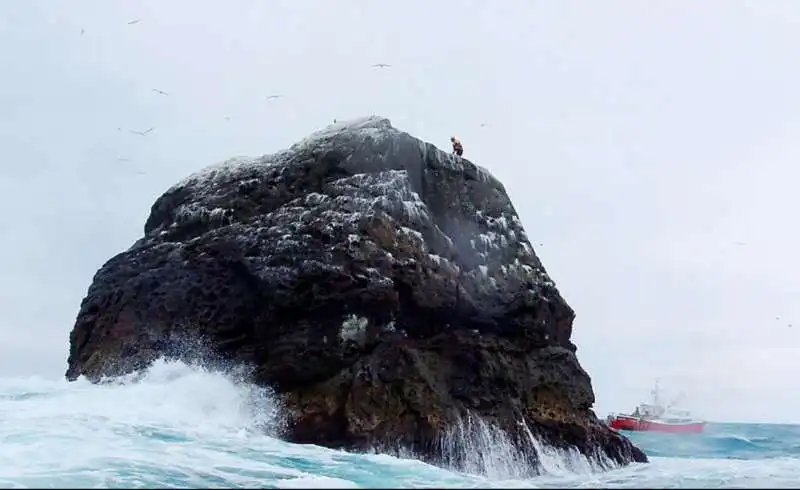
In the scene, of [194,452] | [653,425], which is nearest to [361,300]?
[194,452]

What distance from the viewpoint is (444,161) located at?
744 inches

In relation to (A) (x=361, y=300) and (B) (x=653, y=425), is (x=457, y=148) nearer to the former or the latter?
(A) (x=361, y=300)

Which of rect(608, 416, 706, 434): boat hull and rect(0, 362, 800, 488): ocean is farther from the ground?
rect(608, 416, 706, 434): boat hull

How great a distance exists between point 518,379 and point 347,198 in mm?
4981

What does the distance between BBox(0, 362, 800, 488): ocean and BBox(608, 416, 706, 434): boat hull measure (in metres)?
36.3

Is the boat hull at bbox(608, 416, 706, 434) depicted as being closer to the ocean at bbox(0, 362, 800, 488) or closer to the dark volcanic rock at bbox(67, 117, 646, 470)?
the dark volcanic rock at bbox(67, 117, 646, 470)

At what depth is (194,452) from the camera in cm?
1114

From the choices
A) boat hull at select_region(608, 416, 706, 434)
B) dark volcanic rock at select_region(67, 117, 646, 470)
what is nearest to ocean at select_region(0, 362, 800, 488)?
dark volcanic rock at select_region(67, 117, 646, 470)

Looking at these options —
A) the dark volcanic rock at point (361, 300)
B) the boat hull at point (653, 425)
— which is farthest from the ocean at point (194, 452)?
the boat hull at point (653, 425)

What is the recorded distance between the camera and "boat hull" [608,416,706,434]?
51.1m

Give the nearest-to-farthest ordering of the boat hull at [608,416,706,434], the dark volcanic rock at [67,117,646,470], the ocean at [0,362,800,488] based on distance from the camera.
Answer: the ocean at [0,362,800,488] → the dark volcanic rock at [67,117,646,470] → the boat hull at [608,416,706,434]

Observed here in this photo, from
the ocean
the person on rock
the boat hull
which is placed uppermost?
the person on rock

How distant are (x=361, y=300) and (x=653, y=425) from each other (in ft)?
144

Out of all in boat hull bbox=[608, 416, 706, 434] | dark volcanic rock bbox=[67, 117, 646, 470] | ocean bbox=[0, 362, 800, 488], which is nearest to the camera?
ocean bbox=[0, 362, 800, 488]
